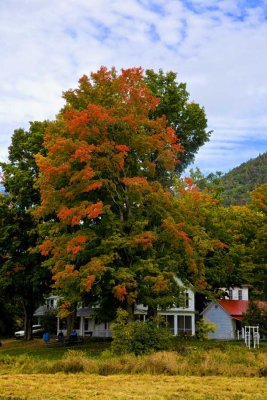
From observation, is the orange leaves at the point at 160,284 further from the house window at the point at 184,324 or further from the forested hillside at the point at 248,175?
the forested hillside at the point at 248,175

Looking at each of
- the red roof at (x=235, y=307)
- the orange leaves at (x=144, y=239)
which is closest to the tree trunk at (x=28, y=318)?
the red roof at (x=235, y=307)

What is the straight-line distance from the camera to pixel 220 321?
171 feet

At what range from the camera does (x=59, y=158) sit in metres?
29.0

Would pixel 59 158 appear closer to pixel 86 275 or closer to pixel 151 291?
pixel 86 275

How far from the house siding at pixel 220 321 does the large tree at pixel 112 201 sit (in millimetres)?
21807

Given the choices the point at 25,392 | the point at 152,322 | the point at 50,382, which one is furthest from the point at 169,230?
the point at 25,392

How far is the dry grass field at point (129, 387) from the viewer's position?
43.4ft

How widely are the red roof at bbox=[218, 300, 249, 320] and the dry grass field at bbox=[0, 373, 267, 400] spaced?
113ft

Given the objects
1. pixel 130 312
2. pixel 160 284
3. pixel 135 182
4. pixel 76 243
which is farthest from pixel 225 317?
pixel 76 243

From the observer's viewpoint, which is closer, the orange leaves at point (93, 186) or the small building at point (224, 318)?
the orange leaves at point (93, 186)

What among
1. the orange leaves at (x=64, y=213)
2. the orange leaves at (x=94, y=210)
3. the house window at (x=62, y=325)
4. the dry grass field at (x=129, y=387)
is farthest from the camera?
the house window at (x=62, y=325)

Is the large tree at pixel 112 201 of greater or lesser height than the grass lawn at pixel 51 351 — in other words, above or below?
above

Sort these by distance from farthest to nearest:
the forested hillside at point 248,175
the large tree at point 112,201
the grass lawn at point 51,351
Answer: the forested hillside at point 248,175
the grass lawn at point 51,351
the large tree at point 112,201

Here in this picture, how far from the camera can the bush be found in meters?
26.1
